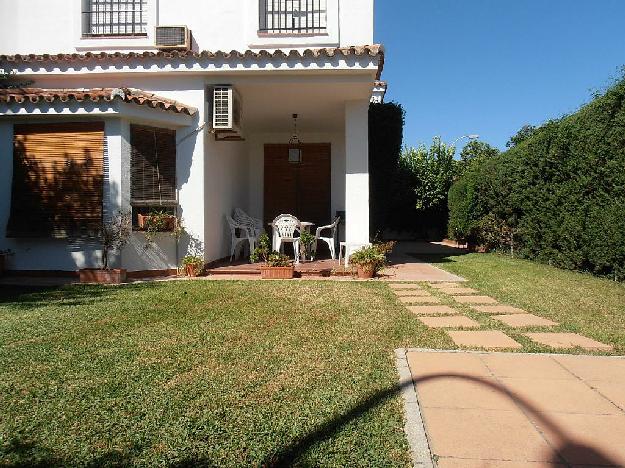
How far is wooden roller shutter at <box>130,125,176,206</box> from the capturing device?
7879 millimetres

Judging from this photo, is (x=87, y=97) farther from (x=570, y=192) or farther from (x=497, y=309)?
(x=570, y=192)

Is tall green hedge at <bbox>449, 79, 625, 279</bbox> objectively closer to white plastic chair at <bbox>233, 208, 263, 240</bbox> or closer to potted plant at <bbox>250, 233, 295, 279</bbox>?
potted plant at <bbox>250, 233, 295, 279</bbox>

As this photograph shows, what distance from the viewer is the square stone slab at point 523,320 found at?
4.74 meters

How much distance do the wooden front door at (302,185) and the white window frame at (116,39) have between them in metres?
4.02

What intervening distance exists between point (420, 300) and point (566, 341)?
2084mm

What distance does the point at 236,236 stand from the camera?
1040 centimetres

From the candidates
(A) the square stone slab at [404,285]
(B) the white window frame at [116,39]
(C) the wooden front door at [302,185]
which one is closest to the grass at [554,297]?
(A) the square stone slab at [404,285]

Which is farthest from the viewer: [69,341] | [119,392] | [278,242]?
[278,242]

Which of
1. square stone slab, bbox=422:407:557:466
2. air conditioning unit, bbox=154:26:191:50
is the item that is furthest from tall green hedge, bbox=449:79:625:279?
air conditioning unit, bbox=154:26:191:50

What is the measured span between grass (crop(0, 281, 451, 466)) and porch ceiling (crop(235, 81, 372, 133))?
188 inches

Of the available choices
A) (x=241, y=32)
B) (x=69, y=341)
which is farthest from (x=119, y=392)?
(x=241, y=32)

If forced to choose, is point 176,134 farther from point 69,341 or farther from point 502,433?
point 502,433

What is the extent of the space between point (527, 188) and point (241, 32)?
7.50 m

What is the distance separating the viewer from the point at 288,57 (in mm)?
8188
